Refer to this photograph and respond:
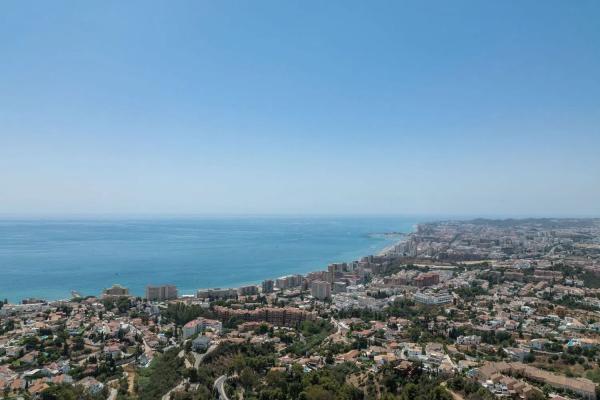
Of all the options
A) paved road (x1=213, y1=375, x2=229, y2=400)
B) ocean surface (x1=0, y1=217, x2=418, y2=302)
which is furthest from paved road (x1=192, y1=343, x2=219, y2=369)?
ocean surface (x1=0, y1=217, x2=418, y2=302)

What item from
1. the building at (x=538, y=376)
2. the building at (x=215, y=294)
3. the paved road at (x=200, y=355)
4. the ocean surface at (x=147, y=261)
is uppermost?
the building at (x=538, y=376)

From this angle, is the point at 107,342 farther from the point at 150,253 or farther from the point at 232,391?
the point at 150,253

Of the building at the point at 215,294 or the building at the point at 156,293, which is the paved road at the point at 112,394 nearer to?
the building at the point at 215,294

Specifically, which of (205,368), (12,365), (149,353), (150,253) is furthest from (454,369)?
(150,253)

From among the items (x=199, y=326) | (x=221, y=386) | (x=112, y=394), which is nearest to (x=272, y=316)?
(x=199, y=326)

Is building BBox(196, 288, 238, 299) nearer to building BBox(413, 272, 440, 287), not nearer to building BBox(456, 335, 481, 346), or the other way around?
building BBox(413, 272, 440, 287)

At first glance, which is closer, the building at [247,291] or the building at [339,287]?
the building at [247,291]

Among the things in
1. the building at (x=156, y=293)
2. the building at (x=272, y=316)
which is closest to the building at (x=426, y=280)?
the building at (x=272, y=316)
